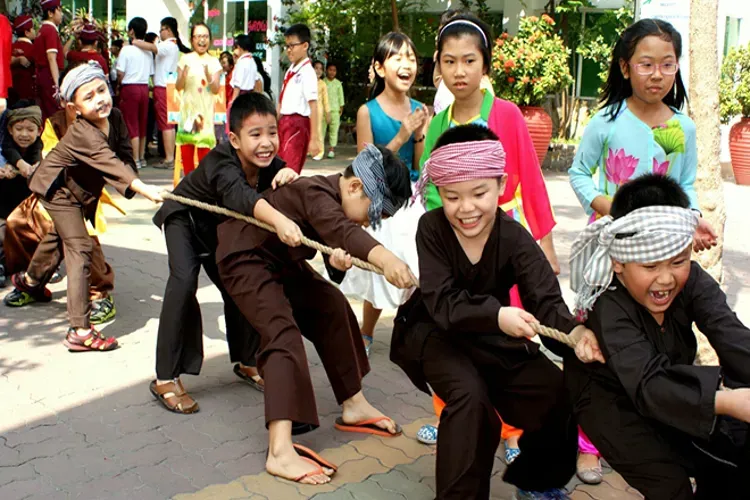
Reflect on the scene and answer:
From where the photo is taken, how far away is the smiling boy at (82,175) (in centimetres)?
494

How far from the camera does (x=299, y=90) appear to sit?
877 cm

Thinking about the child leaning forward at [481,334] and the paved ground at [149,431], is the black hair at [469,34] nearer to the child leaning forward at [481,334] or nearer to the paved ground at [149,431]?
the child leaning forward at [481,334]

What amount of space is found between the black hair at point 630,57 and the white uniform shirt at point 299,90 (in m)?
5.21

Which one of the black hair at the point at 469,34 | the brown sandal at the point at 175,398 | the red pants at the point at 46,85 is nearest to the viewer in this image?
the black hair at the point at 469,34

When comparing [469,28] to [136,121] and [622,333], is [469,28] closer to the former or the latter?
[622,333]

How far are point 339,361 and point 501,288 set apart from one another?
1116 millimetres

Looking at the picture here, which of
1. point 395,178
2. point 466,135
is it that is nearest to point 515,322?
point 466,135

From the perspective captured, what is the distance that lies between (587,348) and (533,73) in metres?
10.8

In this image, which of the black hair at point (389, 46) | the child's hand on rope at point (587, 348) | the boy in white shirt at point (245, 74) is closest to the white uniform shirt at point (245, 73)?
the boy in white shirt at point (245, 74)

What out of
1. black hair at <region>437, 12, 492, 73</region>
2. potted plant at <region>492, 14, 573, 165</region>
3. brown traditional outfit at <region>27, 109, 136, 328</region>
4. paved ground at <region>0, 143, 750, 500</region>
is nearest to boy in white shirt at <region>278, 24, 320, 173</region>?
paved ground at <region>0, 143, 750, 500</region>

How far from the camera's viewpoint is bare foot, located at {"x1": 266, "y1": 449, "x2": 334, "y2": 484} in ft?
11.5

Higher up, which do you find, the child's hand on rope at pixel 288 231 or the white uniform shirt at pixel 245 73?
the white uniform shirt at pixel 245 73

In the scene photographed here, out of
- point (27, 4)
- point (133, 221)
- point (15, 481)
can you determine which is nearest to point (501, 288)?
point (15, 481)

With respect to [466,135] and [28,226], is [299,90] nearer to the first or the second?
[28,226]
